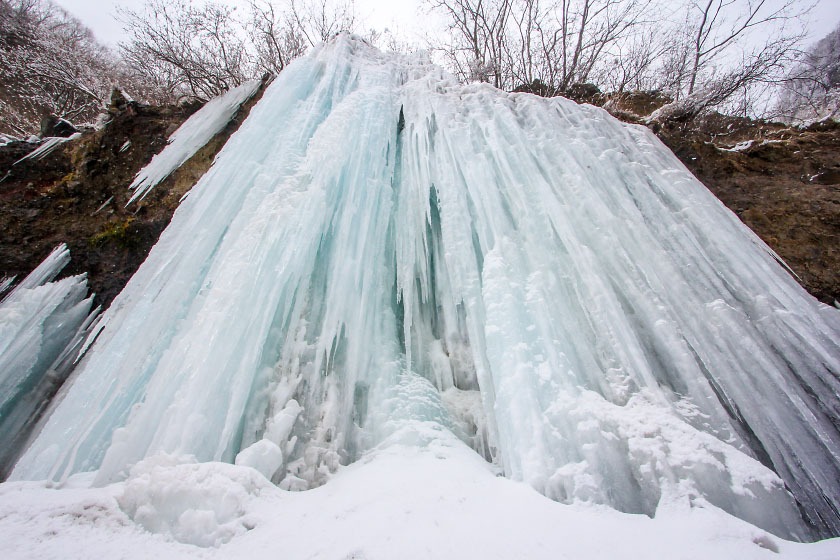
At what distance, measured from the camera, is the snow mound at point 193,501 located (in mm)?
1457

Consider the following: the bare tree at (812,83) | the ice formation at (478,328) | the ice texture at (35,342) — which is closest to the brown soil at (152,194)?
the ice texture at (35,342)

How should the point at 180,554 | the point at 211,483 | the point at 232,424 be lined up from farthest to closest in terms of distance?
1. the point at 232,424
2. the point at 211,483
3. the point at 180,554

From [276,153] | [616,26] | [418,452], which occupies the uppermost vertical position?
[616,26]

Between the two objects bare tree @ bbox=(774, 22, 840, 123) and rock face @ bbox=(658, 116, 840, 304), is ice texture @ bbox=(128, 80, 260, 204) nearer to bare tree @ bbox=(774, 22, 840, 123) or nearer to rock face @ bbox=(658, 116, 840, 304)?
rock face @ bbox=(658, 116, 840, 304)

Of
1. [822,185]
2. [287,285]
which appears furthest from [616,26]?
[287,285]

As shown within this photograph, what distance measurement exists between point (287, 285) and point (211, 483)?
1.45m

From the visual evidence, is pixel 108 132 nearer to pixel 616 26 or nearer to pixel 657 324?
pixel 657 324

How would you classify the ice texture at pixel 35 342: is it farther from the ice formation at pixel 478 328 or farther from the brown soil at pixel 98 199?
the ice formation at pixel 478 328

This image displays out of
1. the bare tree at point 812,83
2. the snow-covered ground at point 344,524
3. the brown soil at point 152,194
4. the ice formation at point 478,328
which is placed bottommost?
the snow-covered ground at point 344,524

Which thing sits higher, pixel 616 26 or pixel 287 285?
pixel 616 26

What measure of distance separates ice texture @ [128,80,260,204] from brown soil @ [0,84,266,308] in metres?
0.08

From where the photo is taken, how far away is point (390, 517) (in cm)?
153

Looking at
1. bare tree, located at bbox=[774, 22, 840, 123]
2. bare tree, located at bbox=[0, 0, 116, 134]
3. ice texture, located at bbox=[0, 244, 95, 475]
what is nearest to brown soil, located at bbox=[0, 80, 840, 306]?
ice texture, located at bbox=[0, 244, 95, 475]

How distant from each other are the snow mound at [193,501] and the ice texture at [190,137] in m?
3.70
